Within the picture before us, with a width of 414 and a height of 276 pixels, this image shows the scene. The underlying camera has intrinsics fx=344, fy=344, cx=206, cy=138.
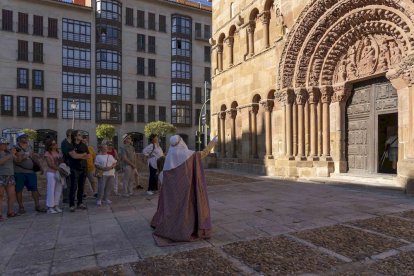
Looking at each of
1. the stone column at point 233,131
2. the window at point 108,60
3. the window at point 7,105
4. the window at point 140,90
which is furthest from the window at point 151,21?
the stone column at point 233,131

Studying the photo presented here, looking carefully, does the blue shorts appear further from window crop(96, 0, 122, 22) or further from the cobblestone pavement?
window crop(96, 0, 122, 22)

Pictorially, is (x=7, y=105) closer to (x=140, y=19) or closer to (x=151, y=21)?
(x=140, y=19)

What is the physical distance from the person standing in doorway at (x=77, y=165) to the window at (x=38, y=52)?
119 ft

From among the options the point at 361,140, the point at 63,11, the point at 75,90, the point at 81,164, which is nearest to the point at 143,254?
the point at 81,164

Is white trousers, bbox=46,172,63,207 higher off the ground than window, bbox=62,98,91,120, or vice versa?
window, bbox=62,98,91,120

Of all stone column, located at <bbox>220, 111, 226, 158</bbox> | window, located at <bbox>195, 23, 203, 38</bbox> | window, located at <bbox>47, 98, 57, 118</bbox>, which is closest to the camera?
stone column, located at <bbox>220, 111, 226, 158</bbox>

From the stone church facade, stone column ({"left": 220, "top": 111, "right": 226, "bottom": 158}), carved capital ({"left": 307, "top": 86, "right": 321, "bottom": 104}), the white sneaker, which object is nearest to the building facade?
stone column ({"left": 220, "top": 111, "right": 226, "bottom": 158})

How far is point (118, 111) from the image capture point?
43000mm

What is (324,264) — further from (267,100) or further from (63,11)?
(63,11)

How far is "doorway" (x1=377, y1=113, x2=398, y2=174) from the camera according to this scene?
1056cm

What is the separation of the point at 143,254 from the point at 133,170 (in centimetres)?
522

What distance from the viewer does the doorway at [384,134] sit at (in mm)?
10562

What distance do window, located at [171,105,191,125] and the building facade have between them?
0.14m

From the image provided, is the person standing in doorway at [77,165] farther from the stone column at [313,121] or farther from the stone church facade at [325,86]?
the stone column at [313,121]
